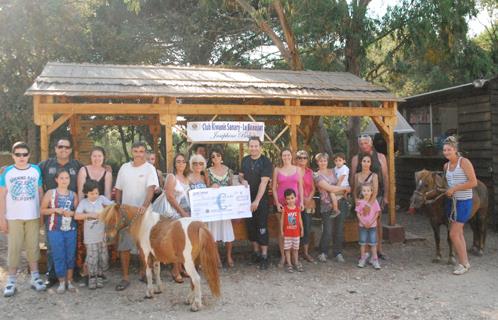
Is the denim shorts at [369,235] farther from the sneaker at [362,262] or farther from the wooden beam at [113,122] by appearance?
the wooden beam at [113,122]

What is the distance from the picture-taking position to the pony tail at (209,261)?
5078 millimetres

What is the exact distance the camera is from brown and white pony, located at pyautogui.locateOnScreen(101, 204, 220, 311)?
16.9 ft

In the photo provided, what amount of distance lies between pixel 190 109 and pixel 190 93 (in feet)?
0.88

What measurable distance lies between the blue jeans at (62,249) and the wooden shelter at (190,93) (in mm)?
1696

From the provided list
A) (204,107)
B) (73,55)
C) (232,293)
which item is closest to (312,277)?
(232,293)

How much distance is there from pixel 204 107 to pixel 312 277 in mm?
3266

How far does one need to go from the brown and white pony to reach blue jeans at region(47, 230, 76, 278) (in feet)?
2.78

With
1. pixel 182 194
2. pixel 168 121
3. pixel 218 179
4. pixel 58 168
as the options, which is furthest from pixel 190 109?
pixel 58 168

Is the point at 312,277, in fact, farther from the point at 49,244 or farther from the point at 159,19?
the point at 159,19

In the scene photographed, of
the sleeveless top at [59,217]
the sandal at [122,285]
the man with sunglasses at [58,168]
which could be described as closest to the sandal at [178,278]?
the sandal at [122,285]

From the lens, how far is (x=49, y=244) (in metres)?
5.84

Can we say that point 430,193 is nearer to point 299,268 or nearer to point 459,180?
point 459,180

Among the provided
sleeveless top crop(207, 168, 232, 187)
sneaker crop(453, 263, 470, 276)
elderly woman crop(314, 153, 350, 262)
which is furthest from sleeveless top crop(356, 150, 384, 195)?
sleeveless top crop(207, 168, 232, 187)

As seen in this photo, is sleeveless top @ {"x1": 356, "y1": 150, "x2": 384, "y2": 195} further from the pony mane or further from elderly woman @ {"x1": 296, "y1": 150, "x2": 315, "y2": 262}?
the pony mane
